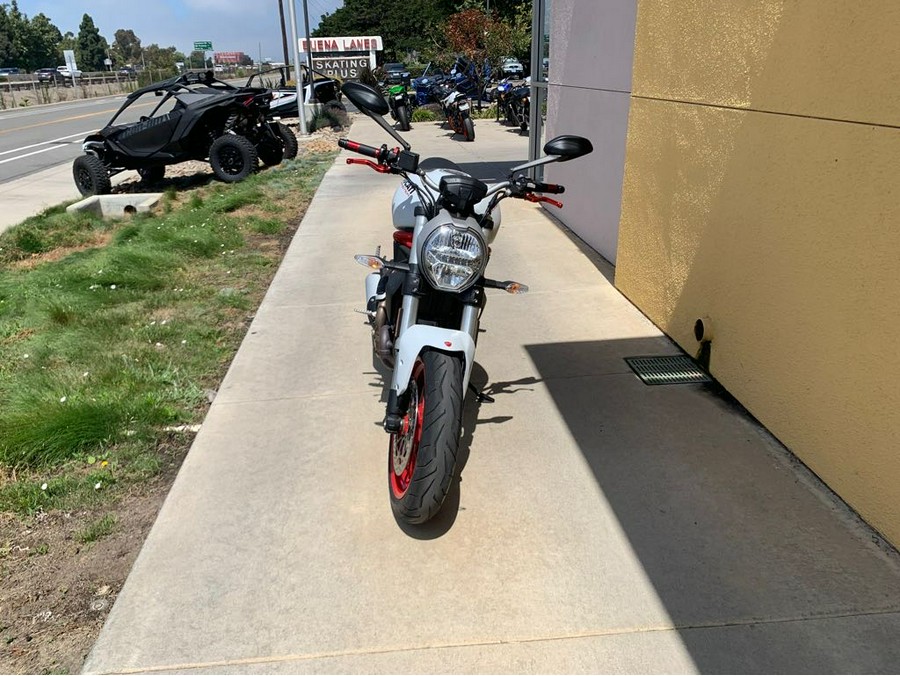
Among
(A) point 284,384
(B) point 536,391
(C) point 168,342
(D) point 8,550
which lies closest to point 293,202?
(C) point 168,342

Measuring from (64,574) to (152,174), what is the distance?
9527 mm

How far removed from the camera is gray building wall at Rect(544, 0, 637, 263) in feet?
18.3

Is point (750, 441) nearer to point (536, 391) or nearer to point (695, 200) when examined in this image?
point (536, 391)

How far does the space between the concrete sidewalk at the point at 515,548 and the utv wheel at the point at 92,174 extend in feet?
23.9

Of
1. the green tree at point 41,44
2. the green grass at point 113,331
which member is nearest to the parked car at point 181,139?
the green grass at point 113,331

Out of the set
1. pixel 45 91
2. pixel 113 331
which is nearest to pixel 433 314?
pixel 113 331

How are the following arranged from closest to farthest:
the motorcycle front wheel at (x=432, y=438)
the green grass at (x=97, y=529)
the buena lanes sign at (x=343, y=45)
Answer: the motorcycle front wheel at (x=432, y=438), the green grass at (x=97, y=529), the buena lanes sign at (x=343, y=45)

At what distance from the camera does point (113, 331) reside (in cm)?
471

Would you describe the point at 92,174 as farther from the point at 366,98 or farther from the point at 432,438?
the point at 432,438

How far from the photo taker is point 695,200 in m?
4.01

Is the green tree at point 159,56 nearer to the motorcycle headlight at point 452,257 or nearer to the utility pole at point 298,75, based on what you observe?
the utility pole at point 298,75

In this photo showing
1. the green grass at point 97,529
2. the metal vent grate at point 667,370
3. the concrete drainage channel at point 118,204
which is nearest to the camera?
the green grass at point 97,529

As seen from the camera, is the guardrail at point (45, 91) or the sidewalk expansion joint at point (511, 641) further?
the guardrail at point (45, 91)

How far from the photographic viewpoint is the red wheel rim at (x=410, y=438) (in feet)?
8.84
